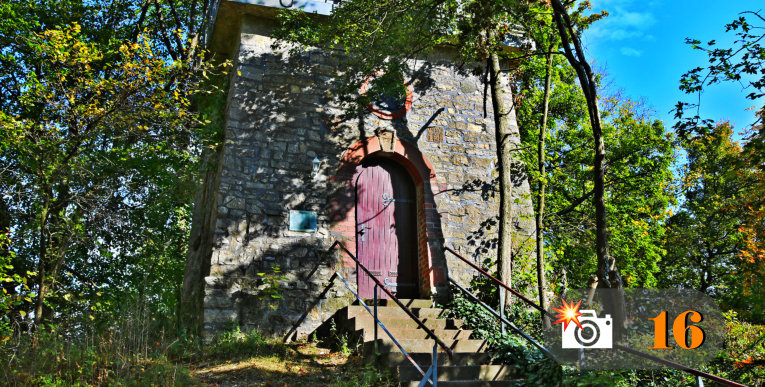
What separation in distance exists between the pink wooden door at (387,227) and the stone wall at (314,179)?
0.21 metres

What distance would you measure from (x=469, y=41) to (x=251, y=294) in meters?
5.09

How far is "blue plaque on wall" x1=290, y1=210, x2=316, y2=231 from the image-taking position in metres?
8.35

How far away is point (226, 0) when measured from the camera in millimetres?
8797

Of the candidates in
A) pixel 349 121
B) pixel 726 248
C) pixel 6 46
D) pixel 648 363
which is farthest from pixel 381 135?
pixel 726 248

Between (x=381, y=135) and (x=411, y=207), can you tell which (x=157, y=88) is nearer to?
(x=381, y=135)

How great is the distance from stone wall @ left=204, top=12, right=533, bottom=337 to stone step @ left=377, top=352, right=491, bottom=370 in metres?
1.80

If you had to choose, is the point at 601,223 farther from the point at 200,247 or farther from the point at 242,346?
the point at 200,247

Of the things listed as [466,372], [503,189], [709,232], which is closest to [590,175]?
[709,232]

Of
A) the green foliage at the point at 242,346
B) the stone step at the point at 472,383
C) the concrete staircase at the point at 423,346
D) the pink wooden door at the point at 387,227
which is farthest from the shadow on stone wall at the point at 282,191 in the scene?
the stone step at the point at 472,383

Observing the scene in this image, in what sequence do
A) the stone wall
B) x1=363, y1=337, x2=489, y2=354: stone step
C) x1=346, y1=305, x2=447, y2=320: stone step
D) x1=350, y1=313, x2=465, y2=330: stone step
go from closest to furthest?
1. x1=363, y1=337, x2=489, y2=354: stone step
2. x1=350, y1=313, x2=465, y2=330: stone step
3. x1=346, y1=305, x2=447, y2=320: stone step
4. the stone wall

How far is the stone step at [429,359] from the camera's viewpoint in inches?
241

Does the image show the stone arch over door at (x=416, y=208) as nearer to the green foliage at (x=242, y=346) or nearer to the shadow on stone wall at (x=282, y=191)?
the shadow on stone wall at (x=282, y=191)

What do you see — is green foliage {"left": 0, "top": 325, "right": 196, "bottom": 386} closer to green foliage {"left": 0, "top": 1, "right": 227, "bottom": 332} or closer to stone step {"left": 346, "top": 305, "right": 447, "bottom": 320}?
green foliage {"left": 0, "top": 1, "right": 227, "bottom": 332}

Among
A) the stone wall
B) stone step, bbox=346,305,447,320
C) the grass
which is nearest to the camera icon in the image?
stone step, bbox=346,305,447,320
